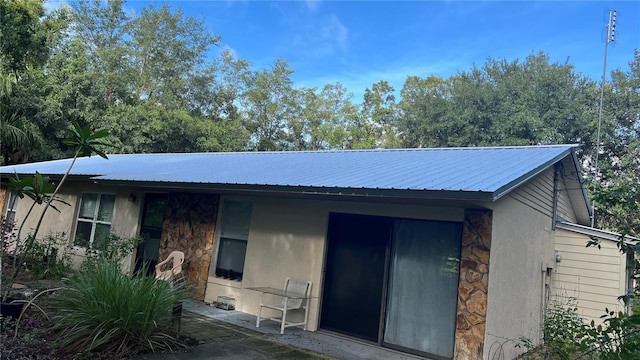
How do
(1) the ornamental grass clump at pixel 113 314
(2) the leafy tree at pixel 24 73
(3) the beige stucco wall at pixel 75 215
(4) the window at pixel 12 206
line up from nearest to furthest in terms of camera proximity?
(1) the ornamental grass clump at pixel 113 314 → (3) the beige stucco wall at pixel 75 215 → (4) the window at pixel 12 206 → (2) the leafy tree at pixel 24 73

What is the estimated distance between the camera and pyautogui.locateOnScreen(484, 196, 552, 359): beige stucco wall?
18.4 ft

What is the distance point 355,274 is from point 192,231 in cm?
372

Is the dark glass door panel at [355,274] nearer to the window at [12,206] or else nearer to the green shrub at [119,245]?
the green shrub at [119,245]

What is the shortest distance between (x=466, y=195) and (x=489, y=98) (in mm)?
19798

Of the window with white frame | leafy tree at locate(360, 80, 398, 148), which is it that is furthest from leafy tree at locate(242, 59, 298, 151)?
the window with white frame

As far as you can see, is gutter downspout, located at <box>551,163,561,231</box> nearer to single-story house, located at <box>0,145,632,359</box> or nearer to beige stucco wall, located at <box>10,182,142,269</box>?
single-story house, located at <box>0,145,632,359</box>

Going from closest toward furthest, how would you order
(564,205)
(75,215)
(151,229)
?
1. (564,205)
2. (151,229)
3. (75,215)

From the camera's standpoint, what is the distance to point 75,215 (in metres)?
10.8

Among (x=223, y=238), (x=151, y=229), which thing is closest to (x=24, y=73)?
(x=151, y=229)

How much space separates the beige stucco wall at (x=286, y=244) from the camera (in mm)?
6785

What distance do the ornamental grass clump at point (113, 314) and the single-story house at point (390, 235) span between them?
231cm

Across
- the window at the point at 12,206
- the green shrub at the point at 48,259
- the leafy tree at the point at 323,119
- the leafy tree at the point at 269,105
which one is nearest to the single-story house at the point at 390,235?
the green shrub at the point at 48,259

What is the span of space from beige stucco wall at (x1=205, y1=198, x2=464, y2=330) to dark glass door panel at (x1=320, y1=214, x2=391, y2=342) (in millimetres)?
150

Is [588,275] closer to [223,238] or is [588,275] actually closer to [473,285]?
[473,285]
